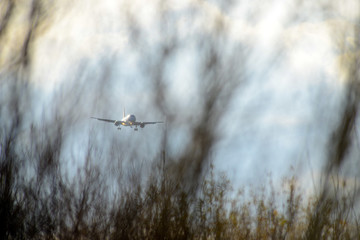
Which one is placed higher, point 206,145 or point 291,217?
point 206,145

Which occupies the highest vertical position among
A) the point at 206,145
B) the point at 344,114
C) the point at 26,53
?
the point at 26,53

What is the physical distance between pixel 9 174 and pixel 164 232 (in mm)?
2909

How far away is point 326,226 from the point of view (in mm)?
7379

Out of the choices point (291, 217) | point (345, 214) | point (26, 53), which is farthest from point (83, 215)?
point (345, 214)

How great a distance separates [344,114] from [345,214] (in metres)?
1.33

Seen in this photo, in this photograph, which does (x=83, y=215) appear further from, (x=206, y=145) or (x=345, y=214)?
(x=345, y=214)

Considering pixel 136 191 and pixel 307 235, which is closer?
pixel 307 235

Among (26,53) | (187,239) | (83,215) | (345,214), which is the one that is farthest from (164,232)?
(26,53)

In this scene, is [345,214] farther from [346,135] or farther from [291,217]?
[291,217]

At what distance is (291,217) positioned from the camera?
932cm

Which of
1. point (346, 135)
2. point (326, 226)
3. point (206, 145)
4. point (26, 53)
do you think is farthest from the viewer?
point (26, 53)

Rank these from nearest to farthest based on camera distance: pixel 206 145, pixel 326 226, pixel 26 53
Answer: pixel 326 226 < pixel 206 145 < pixel 26 53

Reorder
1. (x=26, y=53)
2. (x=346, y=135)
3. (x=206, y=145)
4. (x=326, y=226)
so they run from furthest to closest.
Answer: (x=26, y=53) < (x=206, y=145) < (x=326, y=226) < (x=346, y=135)

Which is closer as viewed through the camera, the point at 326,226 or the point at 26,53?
the point at 326,226
